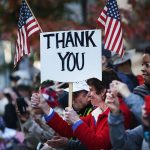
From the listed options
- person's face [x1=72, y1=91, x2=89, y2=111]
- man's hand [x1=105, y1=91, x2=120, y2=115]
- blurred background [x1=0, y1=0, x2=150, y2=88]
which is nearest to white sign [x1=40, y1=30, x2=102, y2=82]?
person's face [x1=72, y1=91, x2=89, y2=111]

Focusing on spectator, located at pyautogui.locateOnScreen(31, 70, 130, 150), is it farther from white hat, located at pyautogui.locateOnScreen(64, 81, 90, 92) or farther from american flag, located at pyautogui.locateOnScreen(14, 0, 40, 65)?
american flag, located at pyautogui.locateOnScreen(14, 0, 40, 65)

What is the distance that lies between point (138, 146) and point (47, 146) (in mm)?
2344

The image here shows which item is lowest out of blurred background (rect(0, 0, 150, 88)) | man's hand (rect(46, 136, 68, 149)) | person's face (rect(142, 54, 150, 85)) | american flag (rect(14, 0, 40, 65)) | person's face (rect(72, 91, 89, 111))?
man's hand (rect(46, 136, 68, 149))

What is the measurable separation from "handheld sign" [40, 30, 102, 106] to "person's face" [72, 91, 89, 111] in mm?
757

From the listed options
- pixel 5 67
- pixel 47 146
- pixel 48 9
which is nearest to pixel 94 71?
pixel 47 146

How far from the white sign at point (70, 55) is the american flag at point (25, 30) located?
0.82 meters

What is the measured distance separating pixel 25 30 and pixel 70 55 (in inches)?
49.2

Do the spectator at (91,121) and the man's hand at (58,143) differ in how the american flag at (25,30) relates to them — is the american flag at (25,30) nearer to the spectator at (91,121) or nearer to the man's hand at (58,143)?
the man's hand at (58,143)

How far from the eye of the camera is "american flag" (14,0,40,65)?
10867 mm

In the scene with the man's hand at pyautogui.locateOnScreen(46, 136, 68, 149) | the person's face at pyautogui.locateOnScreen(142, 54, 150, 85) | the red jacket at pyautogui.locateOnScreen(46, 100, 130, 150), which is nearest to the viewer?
the red jacket at pyautogui.locateOnScreen(46, 100, 130, 150)

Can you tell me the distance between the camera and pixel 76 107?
10.6 metres

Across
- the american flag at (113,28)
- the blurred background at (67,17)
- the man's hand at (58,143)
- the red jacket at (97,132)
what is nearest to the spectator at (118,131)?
the red jacket at (97,132)

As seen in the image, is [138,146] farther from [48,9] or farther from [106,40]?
[48,9]

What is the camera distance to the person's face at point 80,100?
1056 centimetres
